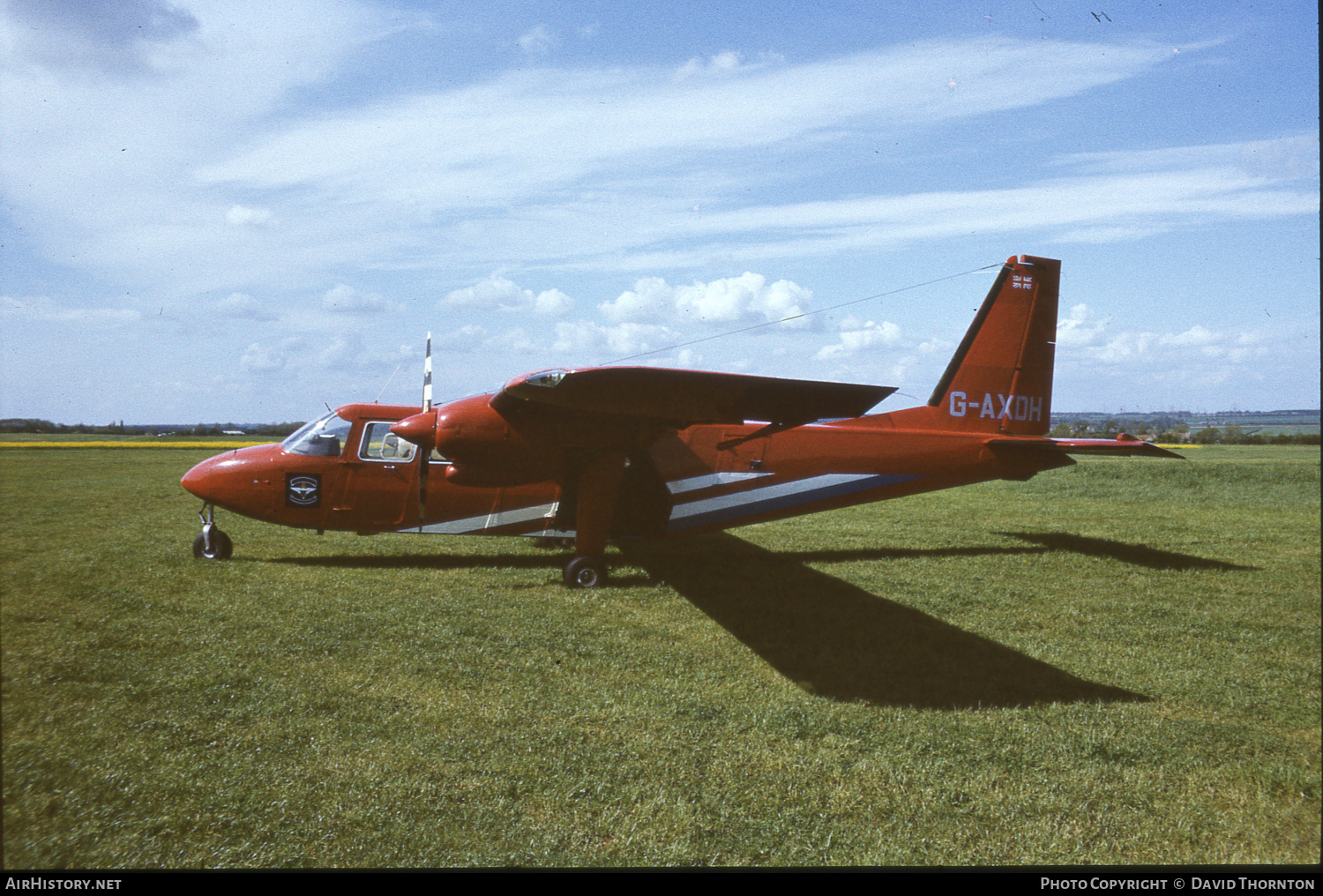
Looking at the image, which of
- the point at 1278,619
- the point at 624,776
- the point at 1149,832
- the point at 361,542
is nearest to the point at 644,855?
the point at 624,776

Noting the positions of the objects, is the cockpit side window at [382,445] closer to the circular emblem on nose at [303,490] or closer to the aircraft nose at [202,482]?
the circular emblem on nose at [303,490]

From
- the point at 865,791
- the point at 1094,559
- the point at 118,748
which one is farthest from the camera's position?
the point at 1094,559

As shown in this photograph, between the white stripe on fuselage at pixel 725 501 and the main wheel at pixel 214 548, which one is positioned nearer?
the main wheel at pixel 214 548

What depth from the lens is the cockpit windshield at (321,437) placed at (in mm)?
10125

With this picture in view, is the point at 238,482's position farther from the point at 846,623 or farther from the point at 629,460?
the point at 846,623

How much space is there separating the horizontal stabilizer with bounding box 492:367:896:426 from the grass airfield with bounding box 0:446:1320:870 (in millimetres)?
2192

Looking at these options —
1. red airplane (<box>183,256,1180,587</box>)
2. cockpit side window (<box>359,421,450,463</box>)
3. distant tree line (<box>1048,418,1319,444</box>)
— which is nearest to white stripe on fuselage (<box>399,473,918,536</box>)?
red airplane (<box>183,256,1180,587</box>)

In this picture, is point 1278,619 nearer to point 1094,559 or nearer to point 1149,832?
point 1094,559

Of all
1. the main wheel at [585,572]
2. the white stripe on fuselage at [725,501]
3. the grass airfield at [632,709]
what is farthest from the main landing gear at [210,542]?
the main wheel at [585,572]

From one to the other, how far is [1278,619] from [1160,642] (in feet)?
4.76

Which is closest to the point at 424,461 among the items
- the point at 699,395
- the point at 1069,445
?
the point at 699,395

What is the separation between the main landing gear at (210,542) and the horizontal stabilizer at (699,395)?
17.1 ft

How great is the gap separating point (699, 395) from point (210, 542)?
7.14 m

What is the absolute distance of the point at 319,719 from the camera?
13.8 feet
